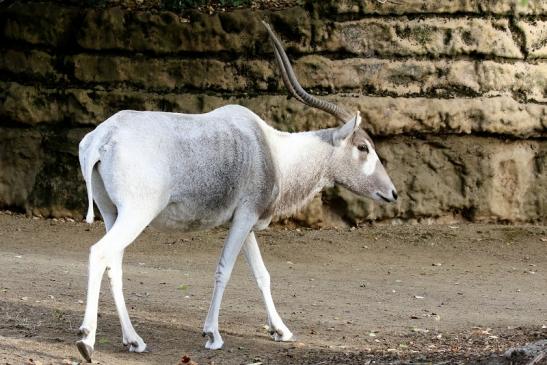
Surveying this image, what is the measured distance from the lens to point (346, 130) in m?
8.01

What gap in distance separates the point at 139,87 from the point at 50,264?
3.10 meters

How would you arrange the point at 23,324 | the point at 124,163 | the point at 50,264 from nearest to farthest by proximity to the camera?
the point at 124,163 → the point at 23,324 → the point at 50,264

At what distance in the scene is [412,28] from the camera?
41.9 feet

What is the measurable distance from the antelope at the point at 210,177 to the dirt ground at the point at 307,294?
1.46 ft

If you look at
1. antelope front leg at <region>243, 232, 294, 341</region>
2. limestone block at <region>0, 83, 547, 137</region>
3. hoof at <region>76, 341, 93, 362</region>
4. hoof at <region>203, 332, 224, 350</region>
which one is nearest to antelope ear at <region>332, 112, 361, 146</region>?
antelope front leg at <region>243, 232, 294, 341</region>

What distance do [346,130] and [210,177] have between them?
4.20 ft

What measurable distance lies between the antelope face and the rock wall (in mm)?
4412

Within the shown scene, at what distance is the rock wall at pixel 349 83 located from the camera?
12.7 metres

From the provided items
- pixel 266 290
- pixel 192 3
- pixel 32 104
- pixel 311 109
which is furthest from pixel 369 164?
pixel 32 104

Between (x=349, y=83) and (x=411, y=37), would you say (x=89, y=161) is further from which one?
(x=411, y=37)

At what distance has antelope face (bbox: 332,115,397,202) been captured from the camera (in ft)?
26.7

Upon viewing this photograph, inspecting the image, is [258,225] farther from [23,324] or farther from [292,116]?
[292,116]

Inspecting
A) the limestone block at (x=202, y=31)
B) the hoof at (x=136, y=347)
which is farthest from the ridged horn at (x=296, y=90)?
the limestone block at (x=202, y=31)

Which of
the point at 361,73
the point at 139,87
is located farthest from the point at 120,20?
the point at 361,73
